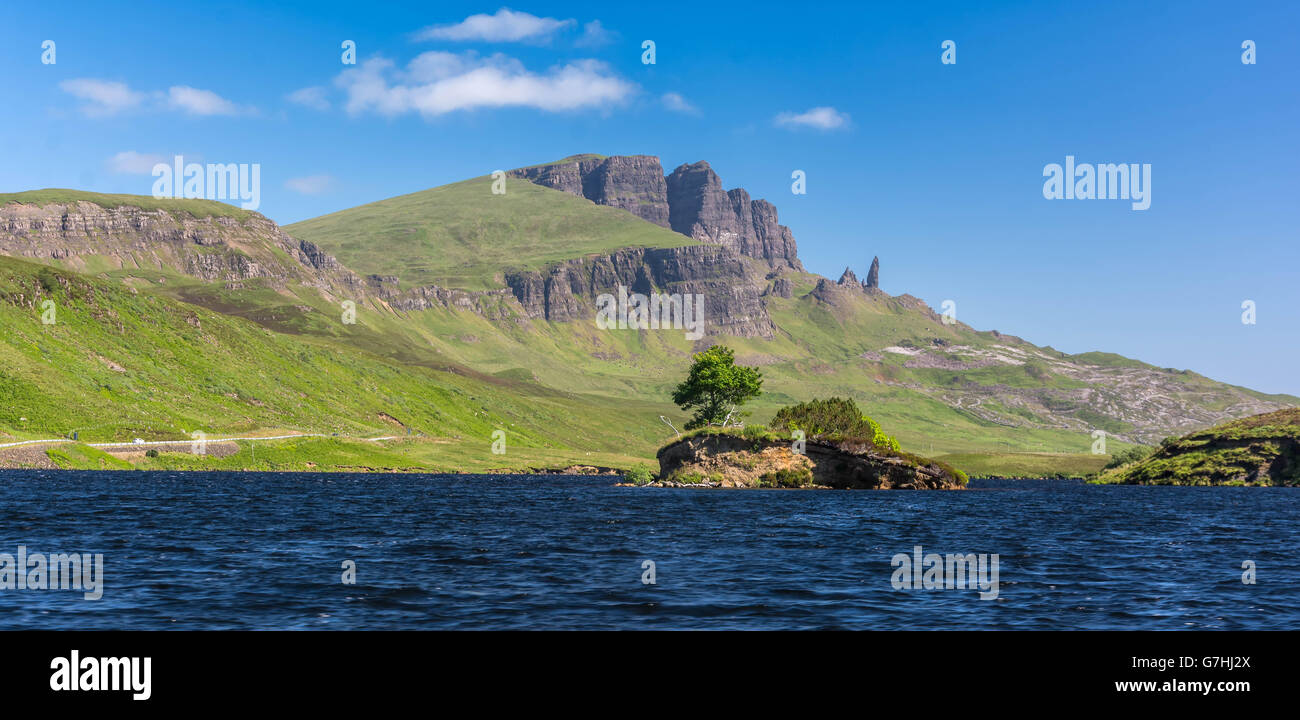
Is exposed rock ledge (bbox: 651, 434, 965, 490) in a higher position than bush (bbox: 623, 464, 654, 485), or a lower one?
higher

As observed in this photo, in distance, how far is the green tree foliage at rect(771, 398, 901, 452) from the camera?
135375 mm

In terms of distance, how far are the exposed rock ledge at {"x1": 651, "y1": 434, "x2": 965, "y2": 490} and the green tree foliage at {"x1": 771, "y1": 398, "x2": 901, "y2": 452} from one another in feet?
10.4

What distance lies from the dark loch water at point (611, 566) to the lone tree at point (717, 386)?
76576mm

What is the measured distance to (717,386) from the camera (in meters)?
158

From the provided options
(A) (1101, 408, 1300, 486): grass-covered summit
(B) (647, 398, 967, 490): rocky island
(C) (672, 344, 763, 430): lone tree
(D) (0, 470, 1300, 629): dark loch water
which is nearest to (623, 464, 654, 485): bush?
(C) (672, 344, 763, 430): lone tree

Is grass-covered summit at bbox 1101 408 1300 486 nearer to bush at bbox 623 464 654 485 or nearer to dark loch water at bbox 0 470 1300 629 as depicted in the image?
bush at bbox 623 464 654 485

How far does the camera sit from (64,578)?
105 feet

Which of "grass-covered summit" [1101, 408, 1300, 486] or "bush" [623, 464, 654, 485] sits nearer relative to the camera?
"bush" [623, 464, 654, 485]

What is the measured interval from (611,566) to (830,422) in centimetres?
10551

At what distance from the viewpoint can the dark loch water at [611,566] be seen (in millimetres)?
27359
